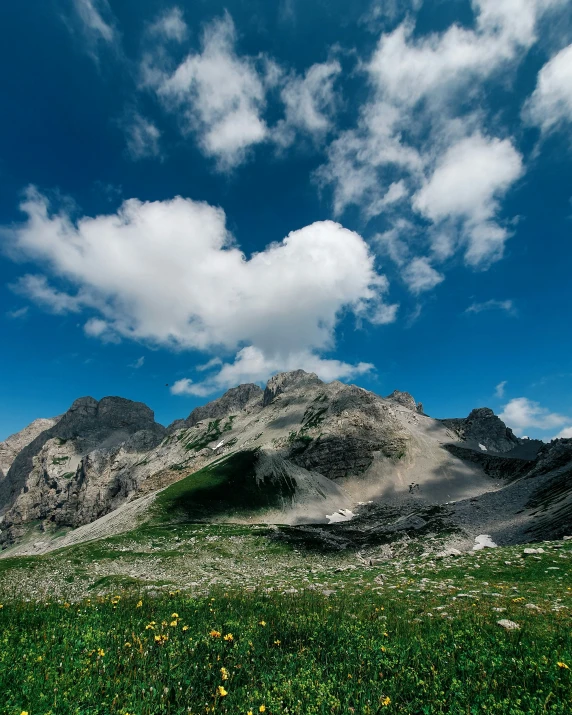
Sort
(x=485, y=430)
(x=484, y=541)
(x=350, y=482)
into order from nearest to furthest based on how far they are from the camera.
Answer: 1. (x=484, y=541)
2. (x=350, y=482)
3. (x=485, y=430)

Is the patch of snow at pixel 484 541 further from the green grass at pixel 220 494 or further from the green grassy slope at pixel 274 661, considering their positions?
the green grass at pixel 220 494

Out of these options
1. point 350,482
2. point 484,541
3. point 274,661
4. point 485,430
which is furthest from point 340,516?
point 485,430

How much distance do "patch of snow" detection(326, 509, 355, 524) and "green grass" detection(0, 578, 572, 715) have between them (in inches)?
3800

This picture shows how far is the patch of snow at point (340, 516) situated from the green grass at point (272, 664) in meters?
96.5

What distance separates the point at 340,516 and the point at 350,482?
36.3 m

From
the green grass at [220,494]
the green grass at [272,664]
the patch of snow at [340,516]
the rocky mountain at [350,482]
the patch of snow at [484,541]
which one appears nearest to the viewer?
the green grass at [272,664]

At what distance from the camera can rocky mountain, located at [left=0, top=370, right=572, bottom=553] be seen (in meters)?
70.2

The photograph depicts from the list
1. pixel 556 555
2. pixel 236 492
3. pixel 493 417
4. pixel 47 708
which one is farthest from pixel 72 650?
pixel 493 417

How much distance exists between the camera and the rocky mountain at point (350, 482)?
70188 millimetres

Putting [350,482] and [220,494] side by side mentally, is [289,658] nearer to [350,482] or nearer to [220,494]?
[220,494]

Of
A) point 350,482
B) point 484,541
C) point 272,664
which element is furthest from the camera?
point 350,482

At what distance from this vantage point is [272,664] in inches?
279

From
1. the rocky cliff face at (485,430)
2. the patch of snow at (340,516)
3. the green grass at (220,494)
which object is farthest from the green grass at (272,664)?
the rocky cliff face at (485,430)

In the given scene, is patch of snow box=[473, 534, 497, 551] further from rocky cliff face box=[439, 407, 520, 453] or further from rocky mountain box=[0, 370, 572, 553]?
rocky cliff face box=[439, 407, 520, 453]
